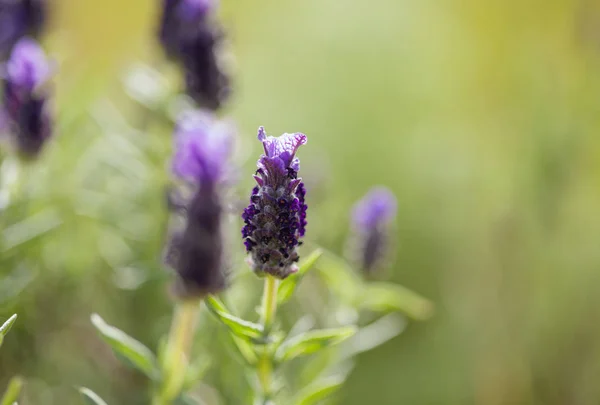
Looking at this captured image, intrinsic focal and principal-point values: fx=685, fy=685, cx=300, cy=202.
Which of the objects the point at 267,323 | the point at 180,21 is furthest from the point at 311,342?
the point at 180,21

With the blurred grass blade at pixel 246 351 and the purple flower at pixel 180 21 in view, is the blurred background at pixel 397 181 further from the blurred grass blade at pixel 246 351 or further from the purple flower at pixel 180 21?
the blurred grass blade at pixel 246 351

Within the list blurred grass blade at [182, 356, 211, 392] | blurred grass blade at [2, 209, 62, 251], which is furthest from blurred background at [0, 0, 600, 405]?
blurred grass blade at [182, 356, 211, 392]

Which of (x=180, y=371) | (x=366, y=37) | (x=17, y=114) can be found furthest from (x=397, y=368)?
(x=366, y=37)

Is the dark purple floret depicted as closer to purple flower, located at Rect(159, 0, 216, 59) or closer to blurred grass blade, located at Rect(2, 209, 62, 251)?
blurred grass blade, located at Rect(2, 209, 62, 251)

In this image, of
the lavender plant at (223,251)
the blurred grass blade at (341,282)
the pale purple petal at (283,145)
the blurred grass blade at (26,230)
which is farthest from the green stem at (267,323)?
the blurred grass blade at (26,230)

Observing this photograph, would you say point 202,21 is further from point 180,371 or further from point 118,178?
point 180,371
